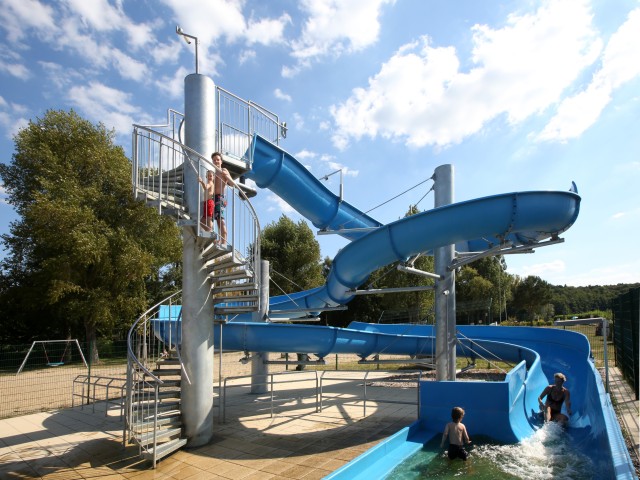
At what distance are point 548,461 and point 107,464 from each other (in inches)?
265

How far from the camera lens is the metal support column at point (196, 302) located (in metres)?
7.39

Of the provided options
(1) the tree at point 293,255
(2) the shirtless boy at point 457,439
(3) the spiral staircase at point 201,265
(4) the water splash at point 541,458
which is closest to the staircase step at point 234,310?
(3) the spiral staircase at point 201,265

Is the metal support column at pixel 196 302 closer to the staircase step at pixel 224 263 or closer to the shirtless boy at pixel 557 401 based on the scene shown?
the staircase step at pixel 224 263

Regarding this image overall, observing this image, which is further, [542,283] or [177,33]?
[542,283]

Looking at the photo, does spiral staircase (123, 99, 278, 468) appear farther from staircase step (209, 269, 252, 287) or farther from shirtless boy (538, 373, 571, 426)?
shirtless boy (538, 373, 571, 426)

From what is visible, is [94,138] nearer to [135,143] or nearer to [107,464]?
[135,143]

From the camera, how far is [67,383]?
15555 millimetres

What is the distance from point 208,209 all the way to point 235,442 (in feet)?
13.5

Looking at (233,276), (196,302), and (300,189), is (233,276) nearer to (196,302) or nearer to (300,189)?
(196,302)

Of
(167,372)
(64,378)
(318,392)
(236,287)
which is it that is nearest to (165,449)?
(167,372)

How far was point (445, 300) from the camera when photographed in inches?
364

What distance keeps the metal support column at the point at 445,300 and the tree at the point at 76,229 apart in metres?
19.5

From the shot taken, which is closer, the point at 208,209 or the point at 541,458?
the point at 541,458

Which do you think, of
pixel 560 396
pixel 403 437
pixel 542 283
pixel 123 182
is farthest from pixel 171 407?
pixel 542 283
